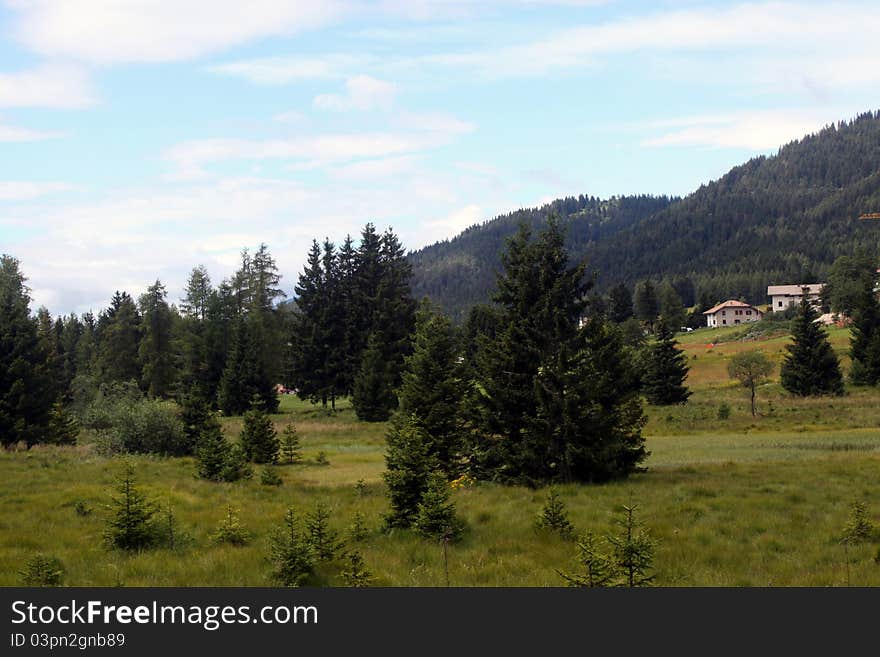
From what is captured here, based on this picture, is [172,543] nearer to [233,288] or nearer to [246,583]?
[246,583]

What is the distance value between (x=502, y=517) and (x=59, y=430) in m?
40.4

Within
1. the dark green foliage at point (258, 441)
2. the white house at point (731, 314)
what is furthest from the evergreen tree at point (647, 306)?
the dark green foliage at point (258, 441)

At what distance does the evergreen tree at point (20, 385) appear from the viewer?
42.0 metres

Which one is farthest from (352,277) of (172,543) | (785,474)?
(172,543)

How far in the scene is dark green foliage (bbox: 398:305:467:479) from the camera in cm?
2862

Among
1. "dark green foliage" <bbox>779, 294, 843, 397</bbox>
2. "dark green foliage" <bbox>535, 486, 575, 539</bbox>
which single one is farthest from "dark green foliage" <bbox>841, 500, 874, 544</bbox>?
"dark green foliage" <bbox>779, 294, 843, 397</bbox>

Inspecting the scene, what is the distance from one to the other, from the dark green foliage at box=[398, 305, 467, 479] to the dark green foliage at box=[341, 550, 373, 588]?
51.6 feet

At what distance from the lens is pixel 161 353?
3214 inches

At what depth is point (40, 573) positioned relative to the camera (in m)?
10.8

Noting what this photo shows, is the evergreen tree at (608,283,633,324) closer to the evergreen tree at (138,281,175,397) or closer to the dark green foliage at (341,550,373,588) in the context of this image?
the evergreen tree at (138,281,175,397)

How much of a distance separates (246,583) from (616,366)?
22.2m

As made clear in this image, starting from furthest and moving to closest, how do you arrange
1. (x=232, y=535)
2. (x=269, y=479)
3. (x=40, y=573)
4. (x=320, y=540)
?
(x=269, y=479) < (x=232, y=535) < (x=320, y=540) < (x=40, y=573)

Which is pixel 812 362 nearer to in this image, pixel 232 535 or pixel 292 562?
pixel 232 535

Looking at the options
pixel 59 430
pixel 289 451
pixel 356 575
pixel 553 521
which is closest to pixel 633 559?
pixel 356 575
